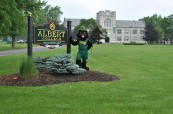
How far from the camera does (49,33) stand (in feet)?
42.1

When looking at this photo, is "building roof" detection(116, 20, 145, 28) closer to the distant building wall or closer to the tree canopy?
the distant building wall

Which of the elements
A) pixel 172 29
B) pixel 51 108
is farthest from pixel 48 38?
pixel 172 29

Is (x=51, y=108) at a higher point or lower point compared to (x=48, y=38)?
lower

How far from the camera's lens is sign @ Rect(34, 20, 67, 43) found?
40.9 feet

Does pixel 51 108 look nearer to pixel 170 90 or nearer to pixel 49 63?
pixel 170 90

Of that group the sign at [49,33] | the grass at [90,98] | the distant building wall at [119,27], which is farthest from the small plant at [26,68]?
the distant building wall at [119,27]

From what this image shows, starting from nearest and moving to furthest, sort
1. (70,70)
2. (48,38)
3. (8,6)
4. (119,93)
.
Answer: (119,93) → (70,70) → (48,38) → (8,6)

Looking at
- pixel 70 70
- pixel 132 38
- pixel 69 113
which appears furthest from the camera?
pixel 132 38

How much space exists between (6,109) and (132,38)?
138579 millimetres

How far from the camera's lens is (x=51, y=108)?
267 inches

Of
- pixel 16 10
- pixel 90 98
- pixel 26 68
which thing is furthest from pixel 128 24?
pixel 90 98

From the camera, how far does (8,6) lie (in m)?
18.2

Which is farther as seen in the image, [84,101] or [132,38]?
[132,38]

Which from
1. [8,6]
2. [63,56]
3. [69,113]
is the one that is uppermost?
[8,6]
